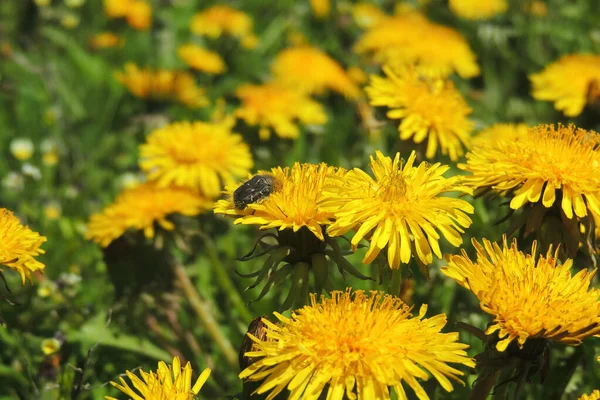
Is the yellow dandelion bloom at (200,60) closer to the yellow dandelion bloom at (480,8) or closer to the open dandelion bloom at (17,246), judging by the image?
the yellow dandelion bloom at (480,8)

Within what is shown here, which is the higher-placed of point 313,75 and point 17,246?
point 17,246

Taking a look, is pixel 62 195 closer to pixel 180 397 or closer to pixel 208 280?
pixel 208 280

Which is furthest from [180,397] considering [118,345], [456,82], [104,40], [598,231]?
[104,40]

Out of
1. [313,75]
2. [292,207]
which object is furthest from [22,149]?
[292,207]

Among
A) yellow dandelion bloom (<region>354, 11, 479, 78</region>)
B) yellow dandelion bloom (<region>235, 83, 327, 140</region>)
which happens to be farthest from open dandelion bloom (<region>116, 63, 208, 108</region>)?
yellow dandelion bloom (<region>354, 11, 479, 78</region>)

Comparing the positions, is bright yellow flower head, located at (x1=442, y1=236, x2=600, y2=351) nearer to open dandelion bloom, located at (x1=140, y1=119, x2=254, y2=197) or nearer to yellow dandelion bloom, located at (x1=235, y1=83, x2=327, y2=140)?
open dandelion bloom, located at (x1=140, y1=119, x2=254, y2=197)

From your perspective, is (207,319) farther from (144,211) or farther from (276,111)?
(276,111)

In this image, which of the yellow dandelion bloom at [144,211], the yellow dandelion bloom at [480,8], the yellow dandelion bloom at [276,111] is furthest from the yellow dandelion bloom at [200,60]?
the yellow dandelion bloom at [144,211]
